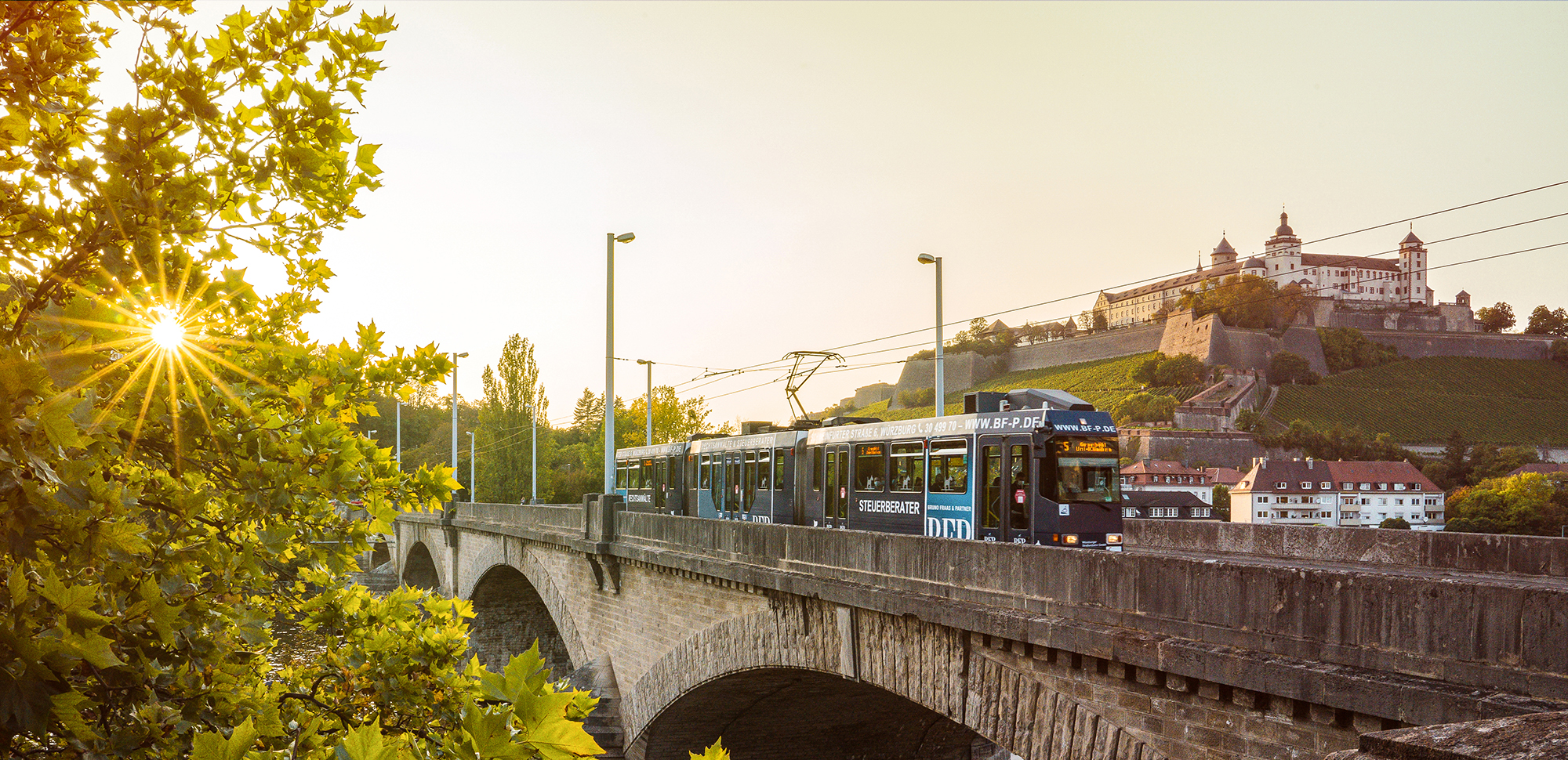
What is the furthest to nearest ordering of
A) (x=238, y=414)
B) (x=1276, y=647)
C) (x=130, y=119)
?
(x=1276, y=647)
(x=238, y=414)
(x=130, y=119)

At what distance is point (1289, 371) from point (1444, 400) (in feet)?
43.3

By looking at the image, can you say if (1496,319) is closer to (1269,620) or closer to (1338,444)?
(1338,444)

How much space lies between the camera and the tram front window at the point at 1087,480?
1452cm

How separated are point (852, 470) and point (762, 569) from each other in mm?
5302

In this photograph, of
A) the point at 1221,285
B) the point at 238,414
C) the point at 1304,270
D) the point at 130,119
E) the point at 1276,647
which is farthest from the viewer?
the point at 1304,270

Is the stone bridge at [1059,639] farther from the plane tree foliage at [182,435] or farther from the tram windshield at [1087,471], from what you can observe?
the plane tree foliage at [182,435]

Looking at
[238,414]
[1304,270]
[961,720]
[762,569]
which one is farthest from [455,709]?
[1304,270]

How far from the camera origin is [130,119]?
323 centimetres

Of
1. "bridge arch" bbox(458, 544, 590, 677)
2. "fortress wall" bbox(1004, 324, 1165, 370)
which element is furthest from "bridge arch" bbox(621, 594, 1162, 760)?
"fortress wall" bbox(1004, 324, 1165, 370)

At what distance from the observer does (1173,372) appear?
310 feet

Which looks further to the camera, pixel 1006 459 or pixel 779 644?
pixel 1006 459

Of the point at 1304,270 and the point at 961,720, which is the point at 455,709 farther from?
the point at 1304,270

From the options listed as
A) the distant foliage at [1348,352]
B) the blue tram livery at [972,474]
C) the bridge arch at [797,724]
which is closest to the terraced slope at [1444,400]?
the distant foliage at [1348,352]

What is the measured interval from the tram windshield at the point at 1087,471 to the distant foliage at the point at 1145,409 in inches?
2923
